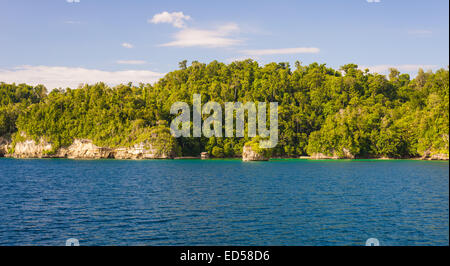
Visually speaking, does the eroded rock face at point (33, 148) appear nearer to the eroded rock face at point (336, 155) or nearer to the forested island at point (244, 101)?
the forested island at point (244, 101)

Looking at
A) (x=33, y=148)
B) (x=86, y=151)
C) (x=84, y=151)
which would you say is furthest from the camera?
(x=33, y=148)

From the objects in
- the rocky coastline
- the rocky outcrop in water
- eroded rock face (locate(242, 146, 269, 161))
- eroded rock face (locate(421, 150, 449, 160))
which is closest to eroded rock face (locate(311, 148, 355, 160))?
the rocky coastline

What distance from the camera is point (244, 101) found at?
152 m

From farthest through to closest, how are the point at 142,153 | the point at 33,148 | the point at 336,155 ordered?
the point at 33,148
the point at 336,155
the point at 142,153

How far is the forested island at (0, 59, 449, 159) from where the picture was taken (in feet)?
Result: 411

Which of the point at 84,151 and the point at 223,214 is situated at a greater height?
the point at 84,151

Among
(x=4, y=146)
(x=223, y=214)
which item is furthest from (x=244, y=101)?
(x=223, y=214)

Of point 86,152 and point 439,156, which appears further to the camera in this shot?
point 86,152

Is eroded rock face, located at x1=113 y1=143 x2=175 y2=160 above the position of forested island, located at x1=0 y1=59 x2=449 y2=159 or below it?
below

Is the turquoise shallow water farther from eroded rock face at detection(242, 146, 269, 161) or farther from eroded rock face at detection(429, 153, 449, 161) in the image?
eroded rock face at detection(242, 146, 269, 161)

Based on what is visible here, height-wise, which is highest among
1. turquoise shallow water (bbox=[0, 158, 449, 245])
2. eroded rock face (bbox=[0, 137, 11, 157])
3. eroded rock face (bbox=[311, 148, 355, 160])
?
eroded rock face (bbox=[0, 137, 11, 157])

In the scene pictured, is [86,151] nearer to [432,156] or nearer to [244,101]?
[244,101]
